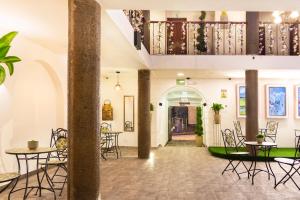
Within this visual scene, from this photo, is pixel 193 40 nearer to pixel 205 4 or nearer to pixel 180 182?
pixel 180 182

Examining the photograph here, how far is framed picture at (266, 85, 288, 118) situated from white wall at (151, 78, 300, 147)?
0.18 metres

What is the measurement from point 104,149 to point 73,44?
295 inches

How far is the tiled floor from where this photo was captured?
5.27m

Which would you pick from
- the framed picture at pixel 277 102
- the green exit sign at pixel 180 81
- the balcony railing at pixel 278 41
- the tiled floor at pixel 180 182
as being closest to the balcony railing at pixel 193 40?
the balcony railing at pixel 278 41

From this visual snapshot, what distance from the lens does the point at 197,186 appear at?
19.4 feet

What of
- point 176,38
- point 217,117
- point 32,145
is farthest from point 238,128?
point 32,145

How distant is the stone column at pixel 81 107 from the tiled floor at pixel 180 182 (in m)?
1.99

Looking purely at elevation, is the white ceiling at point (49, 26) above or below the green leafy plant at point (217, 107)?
above

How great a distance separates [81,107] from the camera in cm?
324

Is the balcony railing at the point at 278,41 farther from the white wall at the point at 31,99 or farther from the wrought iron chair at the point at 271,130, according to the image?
the white wall at the point at 31,99

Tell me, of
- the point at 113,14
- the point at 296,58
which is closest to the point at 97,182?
the point at 113,14

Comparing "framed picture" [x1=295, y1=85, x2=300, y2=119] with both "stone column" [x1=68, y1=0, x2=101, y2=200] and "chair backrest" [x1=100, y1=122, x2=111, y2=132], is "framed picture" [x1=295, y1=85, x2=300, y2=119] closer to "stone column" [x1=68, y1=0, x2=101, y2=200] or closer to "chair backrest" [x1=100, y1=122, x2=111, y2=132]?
"chair backrest" [x1=100, y1=122, x2=111, y2=132]

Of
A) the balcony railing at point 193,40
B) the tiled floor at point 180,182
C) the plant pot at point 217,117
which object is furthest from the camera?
the balcony railing at point 193,40

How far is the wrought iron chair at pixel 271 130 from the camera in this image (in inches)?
445
